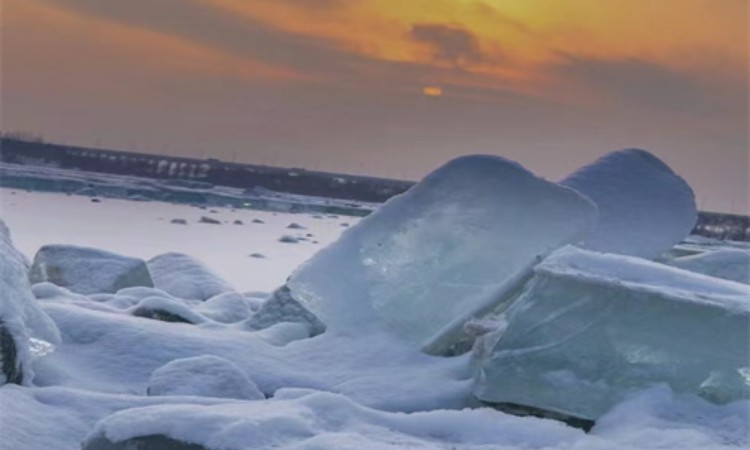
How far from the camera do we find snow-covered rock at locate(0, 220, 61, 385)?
3762mm

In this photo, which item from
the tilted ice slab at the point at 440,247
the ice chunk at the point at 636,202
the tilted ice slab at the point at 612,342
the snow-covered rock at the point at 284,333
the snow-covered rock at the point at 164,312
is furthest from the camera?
the ice chunk at the point at 636,202

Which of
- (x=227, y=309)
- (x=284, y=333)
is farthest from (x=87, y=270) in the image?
(x=284, y=333)

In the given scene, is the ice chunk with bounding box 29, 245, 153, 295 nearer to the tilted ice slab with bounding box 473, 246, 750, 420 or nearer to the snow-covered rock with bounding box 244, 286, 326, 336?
the snow-covered rock with bounding box 244, 286, 326, 336

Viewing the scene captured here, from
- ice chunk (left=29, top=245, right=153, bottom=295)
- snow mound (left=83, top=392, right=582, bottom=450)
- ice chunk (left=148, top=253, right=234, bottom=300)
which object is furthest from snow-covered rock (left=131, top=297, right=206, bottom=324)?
snow mound (left=83, top=392, right=582, bottom=450)

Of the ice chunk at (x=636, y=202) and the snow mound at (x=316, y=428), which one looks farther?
the ice chunk at (x=636, y=202)

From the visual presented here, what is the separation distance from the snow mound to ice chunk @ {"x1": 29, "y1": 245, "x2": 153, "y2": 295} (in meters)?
3.66

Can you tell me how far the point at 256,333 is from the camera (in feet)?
17.5

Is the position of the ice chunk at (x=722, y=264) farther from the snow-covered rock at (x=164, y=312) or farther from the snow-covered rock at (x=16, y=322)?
the snow-covered rock at (x=16, y=322)

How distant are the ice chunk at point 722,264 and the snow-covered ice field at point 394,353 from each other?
0.07 feet

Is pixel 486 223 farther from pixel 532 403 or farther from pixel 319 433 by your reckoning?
pixel 319 433

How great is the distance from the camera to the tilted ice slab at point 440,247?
5.03m

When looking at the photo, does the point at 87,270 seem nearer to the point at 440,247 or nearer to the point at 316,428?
the point at 440,247

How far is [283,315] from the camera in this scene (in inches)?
224

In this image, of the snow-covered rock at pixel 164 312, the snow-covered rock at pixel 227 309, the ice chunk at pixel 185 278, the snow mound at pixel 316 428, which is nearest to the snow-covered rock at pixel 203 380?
the snow mound at pixel 316 428
